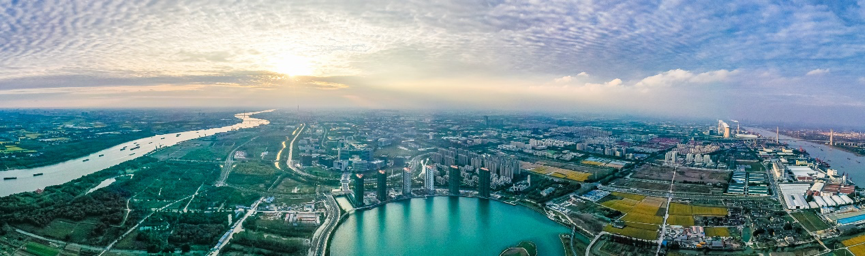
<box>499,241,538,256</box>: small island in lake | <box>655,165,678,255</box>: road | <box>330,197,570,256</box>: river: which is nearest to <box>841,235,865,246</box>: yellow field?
<box>655,165,678,255</box>: road

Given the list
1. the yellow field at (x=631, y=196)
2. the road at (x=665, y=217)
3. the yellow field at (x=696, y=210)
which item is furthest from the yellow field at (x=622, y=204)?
the yellow field at (x=696, y=210)

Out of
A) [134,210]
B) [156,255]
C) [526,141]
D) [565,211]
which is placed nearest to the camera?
[156,255]

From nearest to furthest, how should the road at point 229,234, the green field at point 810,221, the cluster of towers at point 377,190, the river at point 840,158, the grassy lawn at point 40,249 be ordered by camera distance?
1. the grassy lawn at point 40,249
2. the road at point 229,234
3. the green field at point 810,221
4. the cluster of towers at point 377,190
5. the river at point 840,158

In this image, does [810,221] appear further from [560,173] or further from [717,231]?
[560,173]

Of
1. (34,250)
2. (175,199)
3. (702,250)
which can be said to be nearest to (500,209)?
(702,250)

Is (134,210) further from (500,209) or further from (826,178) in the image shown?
(826,178)

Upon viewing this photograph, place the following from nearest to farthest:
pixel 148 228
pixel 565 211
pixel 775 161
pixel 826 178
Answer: pixel 148 228 < pixel 565 211 < pixel 826 178 < pixel 775 161

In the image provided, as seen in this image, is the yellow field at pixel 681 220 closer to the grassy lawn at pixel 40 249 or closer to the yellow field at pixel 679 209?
the yellow field at pixel 679 209
